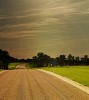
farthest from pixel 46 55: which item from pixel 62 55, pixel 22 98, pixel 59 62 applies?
pixel 22 98

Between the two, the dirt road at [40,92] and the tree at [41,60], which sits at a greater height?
the tree at [41,60]

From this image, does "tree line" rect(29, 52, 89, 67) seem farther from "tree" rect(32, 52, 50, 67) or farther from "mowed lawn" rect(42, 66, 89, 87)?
"mowed lawn" rect(42, 66, 89, 87)

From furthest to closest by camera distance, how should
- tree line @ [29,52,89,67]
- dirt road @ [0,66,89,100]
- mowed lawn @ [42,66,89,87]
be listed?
tree line @ [29,52,89,67] → mowed lawn @ [42,66,89,87] → dirt road @ [0,66,89,100]

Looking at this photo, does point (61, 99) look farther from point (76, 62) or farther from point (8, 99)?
point (76, 62)

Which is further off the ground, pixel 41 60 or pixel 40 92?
pixel 41 60

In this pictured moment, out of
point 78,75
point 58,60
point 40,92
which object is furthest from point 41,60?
point 40,92

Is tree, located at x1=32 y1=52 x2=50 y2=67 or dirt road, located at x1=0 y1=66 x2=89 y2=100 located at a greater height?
tree, located at x1=32 y1=52 x2=50 y2=67

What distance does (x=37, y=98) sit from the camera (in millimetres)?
18453

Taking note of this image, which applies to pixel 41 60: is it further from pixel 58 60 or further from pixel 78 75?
pixel 78 75

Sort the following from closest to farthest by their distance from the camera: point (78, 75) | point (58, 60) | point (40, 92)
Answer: point (40, 92), point (78, 75), point (58, 60)

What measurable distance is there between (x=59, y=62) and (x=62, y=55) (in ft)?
66.9

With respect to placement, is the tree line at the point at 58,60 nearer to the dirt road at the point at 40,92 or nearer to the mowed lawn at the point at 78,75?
the mowed lawn at the point at 78,75

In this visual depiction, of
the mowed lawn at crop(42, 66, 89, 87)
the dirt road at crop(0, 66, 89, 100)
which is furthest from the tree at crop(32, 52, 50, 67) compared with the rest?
the dirt road at crop(0, 66, 89, 100)

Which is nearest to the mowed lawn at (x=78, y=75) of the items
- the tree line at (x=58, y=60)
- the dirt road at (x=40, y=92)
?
the dirt road at (x=40, y=92)
